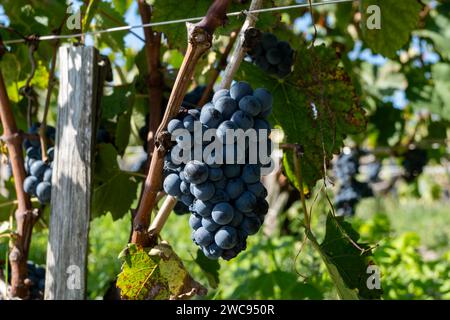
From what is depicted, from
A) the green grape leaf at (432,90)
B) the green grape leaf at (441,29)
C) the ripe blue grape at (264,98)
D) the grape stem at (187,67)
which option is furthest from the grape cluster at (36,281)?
the green grape leaf at (441,29)

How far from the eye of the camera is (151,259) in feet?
4.82

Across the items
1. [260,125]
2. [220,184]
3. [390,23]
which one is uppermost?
[390,23]

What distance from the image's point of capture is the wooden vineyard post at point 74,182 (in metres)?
1.69

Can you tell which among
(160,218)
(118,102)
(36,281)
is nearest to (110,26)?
(118,102)

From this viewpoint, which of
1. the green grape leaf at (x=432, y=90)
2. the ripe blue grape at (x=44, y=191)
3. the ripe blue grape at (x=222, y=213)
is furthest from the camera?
the green grape leaf at (x=432, y=90)

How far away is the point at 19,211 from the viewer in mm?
1853

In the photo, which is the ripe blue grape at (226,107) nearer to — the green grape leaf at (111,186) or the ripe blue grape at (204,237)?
the ripe blue grape at (204,237)

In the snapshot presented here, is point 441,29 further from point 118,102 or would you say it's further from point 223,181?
point 223,181

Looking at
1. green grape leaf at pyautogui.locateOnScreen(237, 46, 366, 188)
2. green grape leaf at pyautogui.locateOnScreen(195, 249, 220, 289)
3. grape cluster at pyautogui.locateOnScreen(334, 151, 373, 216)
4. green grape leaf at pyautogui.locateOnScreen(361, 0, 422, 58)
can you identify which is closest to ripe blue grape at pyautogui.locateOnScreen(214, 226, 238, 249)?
green grape leaf at pyautogui.locateOnScreen(237, 46, 366, 188)

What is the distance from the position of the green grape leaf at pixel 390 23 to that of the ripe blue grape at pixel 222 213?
0.68 m

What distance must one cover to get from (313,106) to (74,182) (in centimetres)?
65
